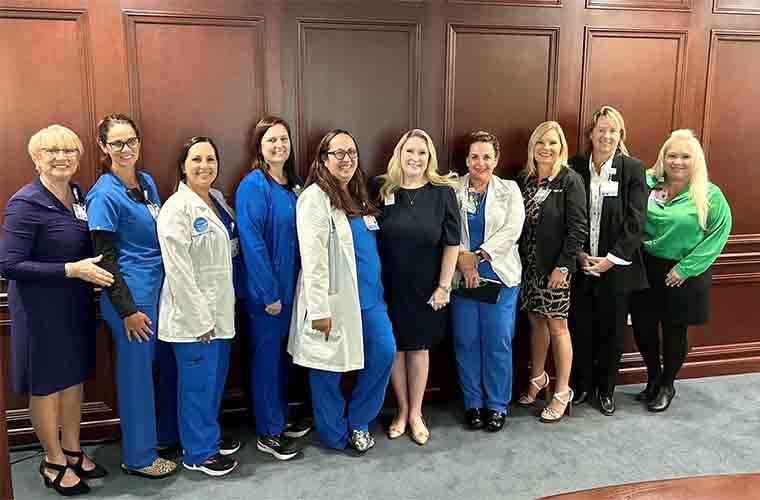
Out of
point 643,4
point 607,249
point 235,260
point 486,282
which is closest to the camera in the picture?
point 235,260

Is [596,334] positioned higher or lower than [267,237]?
lower

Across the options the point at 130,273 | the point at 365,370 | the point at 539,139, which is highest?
the point at 539,139

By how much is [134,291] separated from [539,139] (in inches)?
89.9

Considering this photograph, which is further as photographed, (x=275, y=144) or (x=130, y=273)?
(x=275, y=144)

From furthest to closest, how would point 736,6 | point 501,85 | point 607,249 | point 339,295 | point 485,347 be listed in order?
point 736,6, point 501,85, point 607,249, point 485,347, point 339,295

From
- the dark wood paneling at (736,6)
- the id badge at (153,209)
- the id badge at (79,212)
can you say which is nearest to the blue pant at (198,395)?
the id badge at (153,209)

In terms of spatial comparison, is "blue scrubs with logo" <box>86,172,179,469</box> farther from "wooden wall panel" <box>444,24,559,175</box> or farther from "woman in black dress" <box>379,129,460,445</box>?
"wooden wall panel" <box>444,24,559,175</box>

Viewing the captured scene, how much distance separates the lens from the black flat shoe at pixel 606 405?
153 inches

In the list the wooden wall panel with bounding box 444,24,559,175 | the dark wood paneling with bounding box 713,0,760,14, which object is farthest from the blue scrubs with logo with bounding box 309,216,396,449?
the dark wood paneling with bounding box 713,0,760,14

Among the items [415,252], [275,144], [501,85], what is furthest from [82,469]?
[501,85]

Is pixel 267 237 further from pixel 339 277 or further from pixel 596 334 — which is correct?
pixel 596 334

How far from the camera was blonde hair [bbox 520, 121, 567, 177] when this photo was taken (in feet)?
12.1

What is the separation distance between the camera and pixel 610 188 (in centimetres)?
372

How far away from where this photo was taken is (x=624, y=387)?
431 cm
